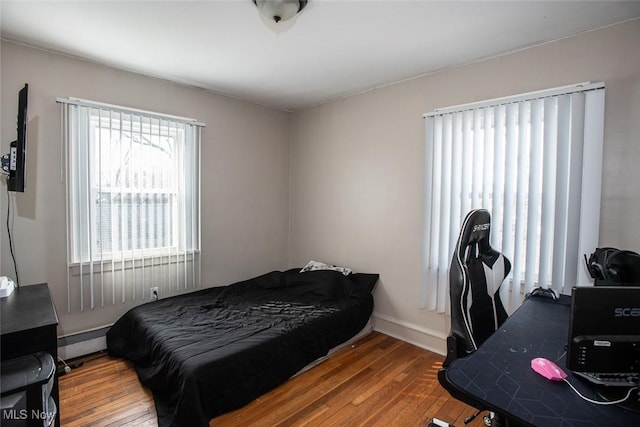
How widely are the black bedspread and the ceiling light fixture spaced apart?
2.08m

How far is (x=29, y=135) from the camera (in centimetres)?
231

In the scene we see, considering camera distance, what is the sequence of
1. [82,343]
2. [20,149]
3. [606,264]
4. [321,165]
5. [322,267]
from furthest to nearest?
[321,165], [322,267], [82,343], [20,149], [606,264]

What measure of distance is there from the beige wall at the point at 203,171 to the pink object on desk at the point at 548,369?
2.96 metres

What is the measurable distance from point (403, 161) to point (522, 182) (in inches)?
39.9

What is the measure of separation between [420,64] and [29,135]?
3131mm

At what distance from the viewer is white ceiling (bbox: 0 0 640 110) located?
180 cm

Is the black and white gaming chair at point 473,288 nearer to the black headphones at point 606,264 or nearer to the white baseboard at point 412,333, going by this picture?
the black headphones at point 606,264

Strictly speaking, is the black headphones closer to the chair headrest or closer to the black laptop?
the chair headrest

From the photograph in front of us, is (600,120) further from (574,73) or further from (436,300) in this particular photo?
(436,300)

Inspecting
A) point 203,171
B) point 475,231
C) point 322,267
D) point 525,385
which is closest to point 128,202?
point 203,171

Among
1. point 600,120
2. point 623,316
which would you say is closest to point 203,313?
point 623,316

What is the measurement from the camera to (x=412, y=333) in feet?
9.59

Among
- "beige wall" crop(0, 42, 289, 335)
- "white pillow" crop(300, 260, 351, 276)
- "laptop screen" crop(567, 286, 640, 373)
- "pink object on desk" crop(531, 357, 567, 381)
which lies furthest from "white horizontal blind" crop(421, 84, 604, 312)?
"beige wall" crop(0, 42, 289, 335)

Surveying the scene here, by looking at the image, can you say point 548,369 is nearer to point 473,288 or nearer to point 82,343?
point 473,288
